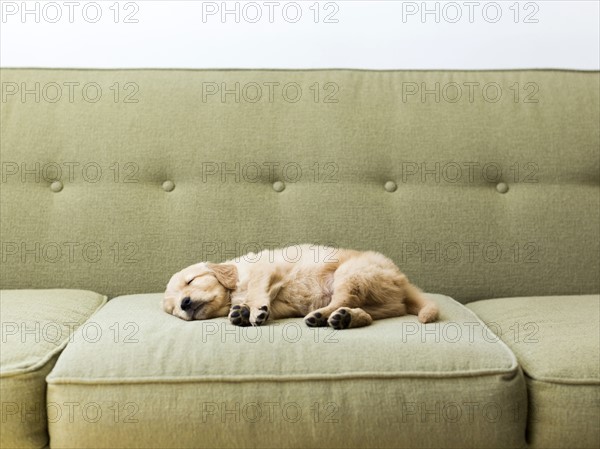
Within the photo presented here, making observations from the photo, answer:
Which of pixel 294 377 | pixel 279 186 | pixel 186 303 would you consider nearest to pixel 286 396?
pixel 294 377

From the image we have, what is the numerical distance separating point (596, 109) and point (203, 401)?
5.43 feet

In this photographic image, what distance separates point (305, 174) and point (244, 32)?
765mm

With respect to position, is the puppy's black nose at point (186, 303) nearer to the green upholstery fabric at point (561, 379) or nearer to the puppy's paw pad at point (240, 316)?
the puppy's paw pad at point (240, 316)

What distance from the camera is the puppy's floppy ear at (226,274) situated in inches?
72.7

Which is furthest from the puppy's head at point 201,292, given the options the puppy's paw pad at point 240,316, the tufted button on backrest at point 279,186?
the tufted button on backrest at point 279,186

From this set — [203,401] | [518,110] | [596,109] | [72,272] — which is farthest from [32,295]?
[596,109]

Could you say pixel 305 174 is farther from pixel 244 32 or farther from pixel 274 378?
pixel 274 378

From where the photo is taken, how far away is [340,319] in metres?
1.64

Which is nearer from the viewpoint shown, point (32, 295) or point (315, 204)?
point (32, 295)

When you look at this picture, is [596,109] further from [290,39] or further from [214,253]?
[214,253]

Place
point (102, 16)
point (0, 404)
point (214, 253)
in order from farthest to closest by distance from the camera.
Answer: point (102, 16), point (214, 253), point (0, 404)

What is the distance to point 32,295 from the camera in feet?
6.44

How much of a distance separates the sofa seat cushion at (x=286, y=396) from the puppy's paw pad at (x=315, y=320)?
190 mm

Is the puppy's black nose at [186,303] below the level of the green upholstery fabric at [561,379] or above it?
above
